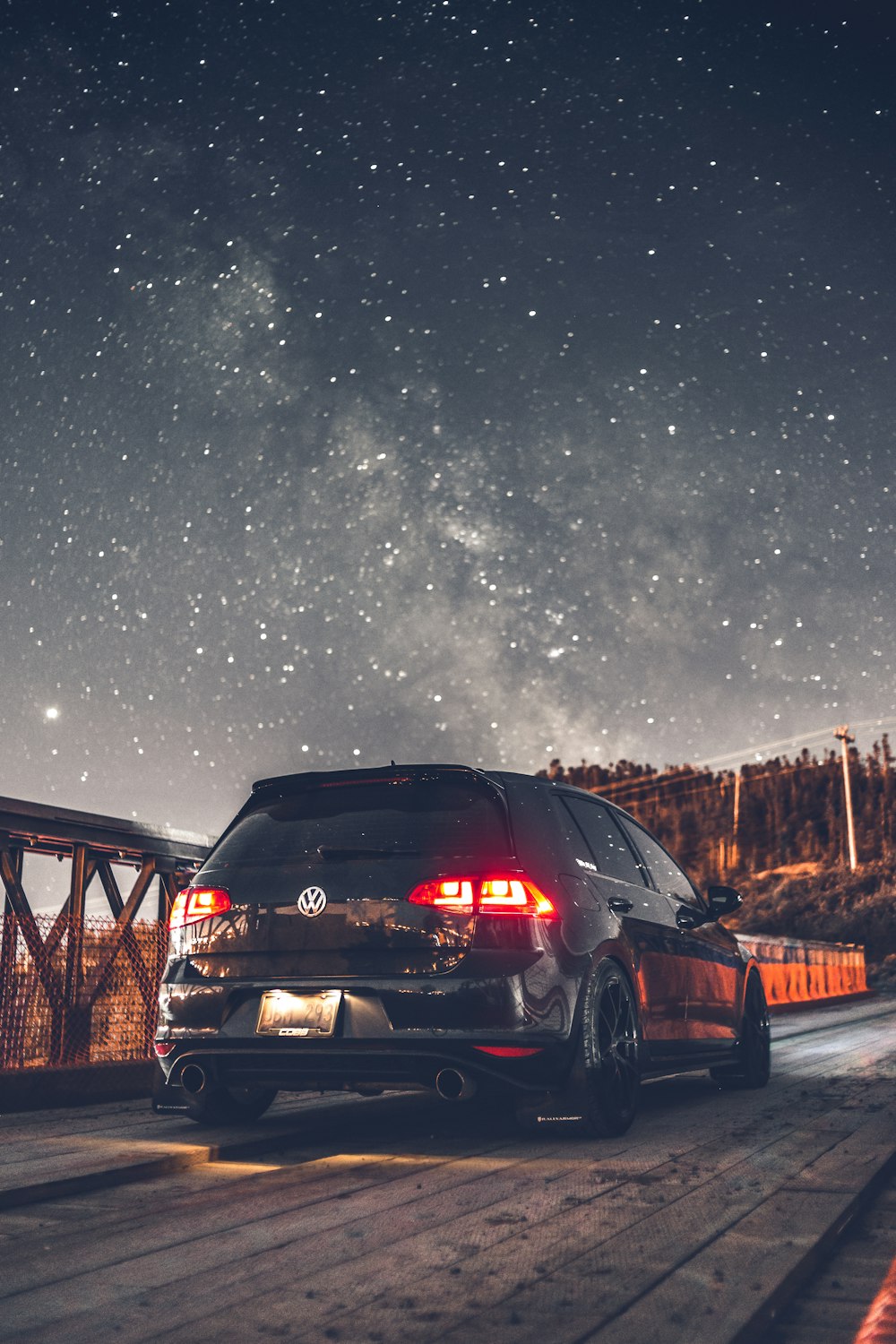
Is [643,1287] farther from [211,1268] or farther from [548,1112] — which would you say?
[548,1112]

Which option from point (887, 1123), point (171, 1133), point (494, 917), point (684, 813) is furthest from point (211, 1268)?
point (684, 813)

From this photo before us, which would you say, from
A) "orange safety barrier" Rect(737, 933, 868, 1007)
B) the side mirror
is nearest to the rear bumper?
the side mirror

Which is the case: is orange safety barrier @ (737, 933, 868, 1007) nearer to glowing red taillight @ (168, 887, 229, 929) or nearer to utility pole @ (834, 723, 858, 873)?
glowing red taillight @ (168, 887, 229, 929)

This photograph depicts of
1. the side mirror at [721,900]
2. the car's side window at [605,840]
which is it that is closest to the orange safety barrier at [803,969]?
the side mirror at [721,900]

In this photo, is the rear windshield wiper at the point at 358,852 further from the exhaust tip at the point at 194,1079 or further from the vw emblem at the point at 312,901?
the exhaust tip at the point at 194,1079

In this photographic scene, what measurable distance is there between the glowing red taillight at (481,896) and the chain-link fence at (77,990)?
2584 mm

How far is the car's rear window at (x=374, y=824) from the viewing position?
17.6 feet

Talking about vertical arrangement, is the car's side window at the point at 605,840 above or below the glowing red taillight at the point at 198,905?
above

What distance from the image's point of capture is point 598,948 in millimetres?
5691

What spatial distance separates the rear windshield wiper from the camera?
5.35m

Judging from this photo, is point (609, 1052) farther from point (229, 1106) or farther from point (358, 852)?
point (229, 1106)

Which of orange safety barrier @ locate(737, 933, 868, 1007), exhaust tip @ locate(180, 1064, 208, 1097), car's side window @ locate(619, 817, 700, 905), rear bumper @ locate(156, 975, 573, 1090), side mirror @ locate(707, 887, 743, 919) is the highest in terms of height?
car's side window @ locate(619, 817, 700, 905)

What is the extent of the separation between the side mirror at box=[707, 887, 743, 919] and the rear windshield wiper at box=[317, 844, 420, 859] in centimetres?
300

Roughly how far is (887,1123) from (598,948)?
1784mm
